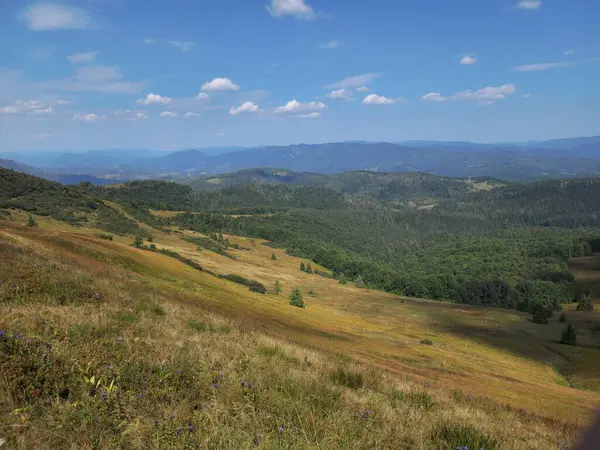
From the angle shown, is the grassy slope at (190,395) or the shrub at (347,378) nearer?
the grassy slope at (190,395)

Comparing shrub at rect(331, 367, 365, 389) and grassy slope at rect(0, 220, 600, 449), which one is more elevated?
grassy slope at rect(0, 220, 600, 449)

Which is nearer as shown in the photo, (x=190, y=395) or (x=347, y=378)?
(x=190, y=395)

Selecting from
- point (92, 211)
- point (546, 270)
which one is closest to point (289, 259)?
point (92, 211)

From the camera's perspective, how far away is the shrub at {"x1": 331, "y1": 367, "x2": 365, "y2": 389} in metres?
7.07

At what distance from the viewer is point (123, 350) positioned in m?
5.81

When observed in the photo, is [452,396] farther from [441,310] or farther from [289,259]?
[289,259]

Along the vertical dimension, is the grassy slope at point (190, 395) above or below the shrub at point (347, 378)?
above

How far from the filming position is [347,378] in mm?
7316

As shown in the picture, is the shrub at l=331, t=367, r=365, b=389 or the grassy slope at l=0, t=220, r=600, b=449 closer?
the grassy slope at l=0, t=220, r=600, b=449

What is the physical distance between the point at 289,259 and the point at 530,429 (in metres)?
147

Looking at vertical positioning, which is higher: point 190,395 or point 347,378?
point 190,395

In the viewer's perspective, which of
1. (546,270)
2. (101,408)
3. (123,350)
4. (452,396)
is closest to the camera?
(101,408)

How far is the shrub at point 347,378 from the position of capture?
7.07 meters

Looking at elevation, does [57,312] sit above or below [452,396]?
above
